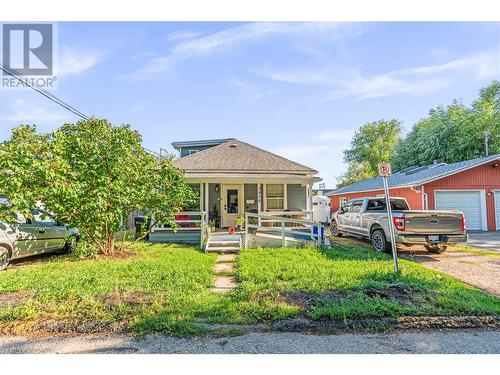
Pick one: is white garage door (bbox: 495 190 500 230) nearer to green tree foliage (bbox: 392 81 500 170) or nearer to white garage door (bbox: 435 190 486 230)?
white garage door (bbox: 435 190 486 230)

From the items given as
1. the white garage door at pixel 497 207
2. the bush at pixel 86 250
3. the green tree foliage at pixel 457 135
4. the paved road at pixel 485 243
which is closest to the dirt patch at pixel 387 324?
the bush at pixel 86 250

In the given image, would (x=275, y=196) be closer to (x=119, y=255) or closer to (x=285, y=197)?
(x=285, y=197)

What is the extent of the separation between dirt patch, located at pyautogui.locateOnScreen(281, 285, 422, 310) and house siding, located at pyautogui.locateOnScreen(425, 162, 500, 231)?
1310cm

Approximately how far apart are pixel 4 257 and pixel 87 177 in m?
2.74

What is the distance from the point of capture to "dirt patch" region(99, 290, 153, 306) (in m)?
4.30

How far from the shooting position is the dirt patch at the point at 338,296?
429 centimetres

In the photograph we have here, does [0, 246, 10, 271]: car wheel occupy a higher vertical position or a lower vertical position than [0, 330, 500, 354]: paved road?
higher

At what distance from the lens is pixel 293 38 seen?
24.7ft

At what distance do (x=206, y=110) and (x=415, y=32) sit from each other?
10.9 metres

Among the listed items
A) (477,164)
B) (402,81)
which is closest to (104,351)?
(402,81)

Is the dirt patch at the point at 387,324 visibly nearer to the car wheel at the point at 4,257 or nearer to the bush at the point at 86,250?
the bush at the point at 86,250

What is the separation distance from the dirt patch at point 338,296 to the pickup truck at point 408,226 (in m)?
2.54

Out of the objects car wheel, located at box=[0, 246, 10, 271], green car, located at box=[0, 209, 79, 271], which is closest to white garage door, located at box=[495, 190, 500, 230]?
green car, located at box=[0, 209, 79, 271]

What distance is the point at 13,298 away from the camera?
182 inches
